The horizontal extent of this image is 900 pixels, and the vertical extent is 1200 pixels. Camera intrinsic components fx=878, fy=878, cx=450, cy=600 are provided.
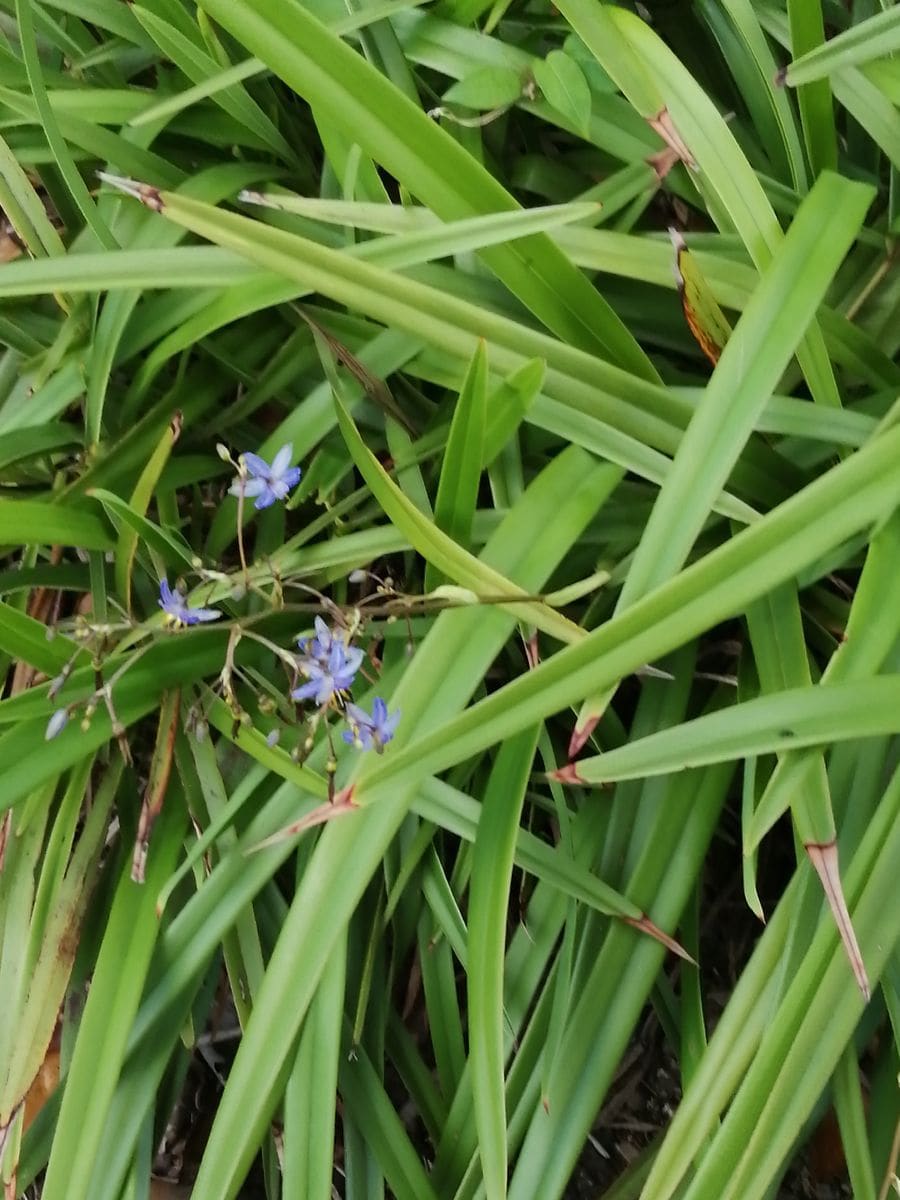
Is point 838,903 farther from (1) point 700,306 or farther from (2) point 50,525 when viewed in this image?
(2) point 50,525

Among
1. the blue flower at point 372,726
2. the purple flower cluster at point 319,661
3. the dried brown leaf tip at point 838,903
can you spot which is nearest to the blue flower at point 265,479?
the purple flower cluster at point 319,661

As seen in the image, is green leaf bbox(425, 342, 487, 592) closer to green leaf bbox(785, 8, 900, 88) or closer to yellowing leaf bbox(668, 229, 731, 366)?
yellowing leaf bbox(668, 229, 731, 366)

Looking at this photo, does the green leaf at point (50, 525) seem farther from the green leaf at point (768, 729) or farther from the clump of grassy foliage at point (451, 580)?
the green leaf at point (768, 729)

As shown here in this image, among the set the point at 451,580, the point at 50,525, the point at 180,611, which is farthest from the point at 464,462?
the point at 50,525

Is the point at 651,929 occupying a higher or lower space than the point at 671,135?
lower

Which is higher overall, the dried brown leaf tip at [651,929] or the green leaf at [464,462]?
the green leaf at [464,462]

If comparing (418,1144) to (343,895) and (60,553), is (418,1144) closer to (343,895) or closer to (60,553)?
(343,895)

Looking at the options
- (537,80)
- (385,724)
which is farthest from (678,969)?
(537,80)
